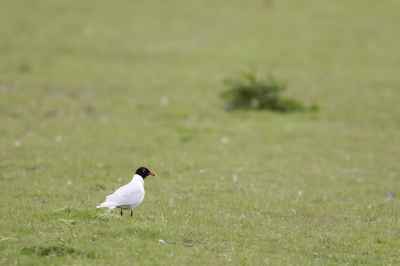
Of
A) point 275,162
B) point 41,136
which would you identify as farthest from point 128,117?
point 275,162

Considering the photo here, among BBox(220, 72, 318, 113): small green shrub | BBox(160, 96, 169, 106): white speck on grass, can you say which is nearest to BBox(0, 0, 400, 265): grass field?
BBox(160, 96, 169, 106): white speck on grass

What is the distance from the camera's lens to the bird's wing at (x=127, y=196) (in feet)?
26.5

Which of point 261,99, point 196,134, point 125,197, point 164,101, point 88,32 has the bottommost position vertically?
point 125,197

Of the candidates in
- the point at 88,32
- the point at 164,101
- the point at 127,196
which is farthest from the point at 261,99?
the point at 88,32

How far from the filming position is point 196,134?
58.7 ft

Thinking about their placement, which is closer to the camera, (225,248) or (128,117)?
(225,248)

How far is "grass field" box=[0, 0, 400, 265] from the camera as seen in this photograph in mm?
7906

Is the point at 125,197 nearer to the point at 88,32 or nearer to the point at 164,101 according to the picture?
the point at 164,101

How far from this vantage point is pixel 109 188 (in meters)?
11.4

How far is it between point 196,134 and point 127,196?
988cm

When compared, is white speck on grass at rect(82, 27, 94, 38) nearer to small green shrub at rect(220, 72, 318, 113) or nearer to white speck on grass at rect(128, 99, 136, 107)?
white speck on grass at rect(128, 99, 136, 107)

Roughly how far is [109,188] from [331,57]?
23150mm

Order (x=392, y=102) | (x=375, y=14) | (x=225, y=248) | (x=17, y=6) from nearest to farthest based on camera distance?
1. (x=225, y=248)
2. (x=392, y=102)
3. (x=17, y=6)
4. (x=375, y=14)

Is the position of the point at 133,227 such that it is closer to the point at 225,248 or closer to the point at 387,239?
the point at 225,248
